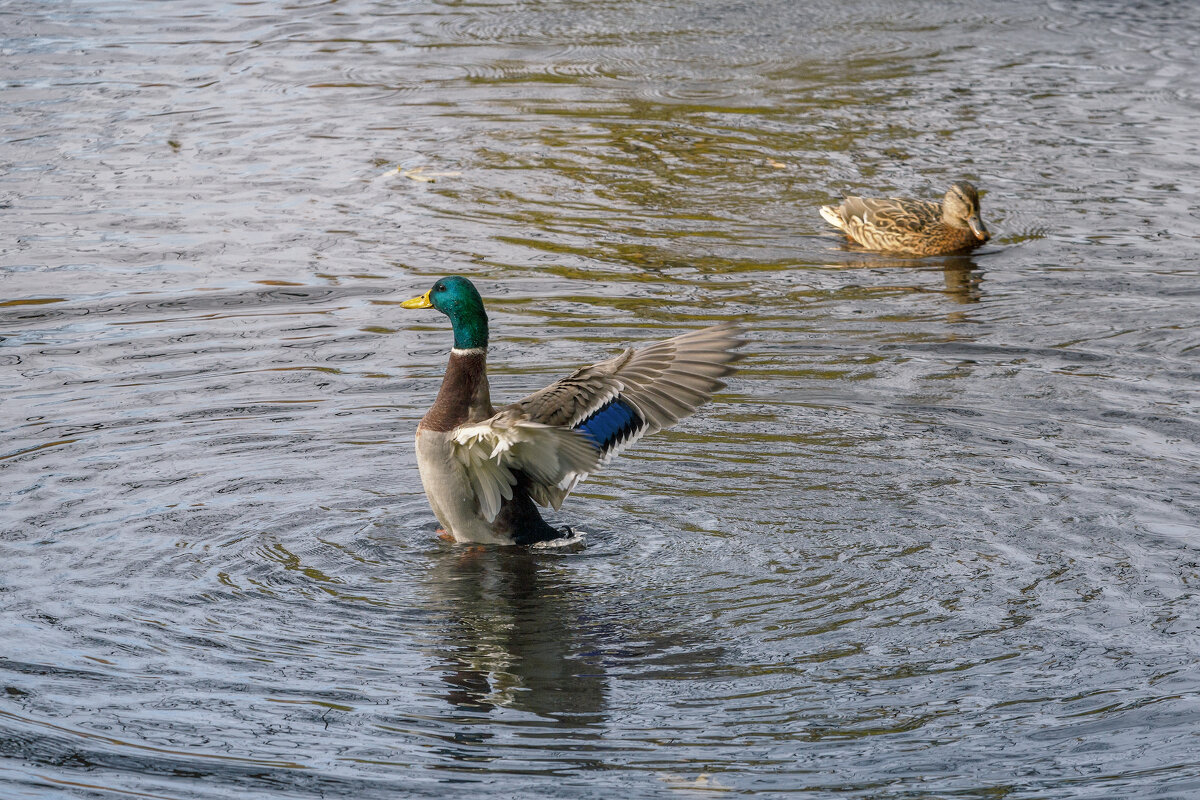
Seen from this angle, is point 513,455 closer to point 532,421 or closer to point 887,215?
point 532,421

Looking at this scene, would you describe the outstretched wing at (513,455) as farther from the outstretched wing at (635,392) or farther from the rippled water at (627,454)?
the rippled water at (627,454)

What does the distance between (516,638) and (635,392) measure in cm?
127

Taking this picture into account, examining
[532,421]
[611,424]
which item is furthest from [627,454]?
[532,421]

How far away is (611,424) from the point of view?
668 centimetres

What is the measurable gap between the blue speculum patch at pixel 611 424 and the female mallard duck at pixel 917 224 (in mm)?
4998

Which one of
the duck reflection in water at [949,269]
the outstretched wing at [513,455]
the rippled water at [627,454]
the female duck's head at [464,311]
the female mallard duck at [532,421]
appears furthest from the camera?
the duck reflection in water at [949,269]

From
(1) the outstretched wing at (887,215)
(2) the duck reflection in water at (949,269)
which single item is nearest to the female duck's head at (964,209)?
(1) the outstretched wing at (887,215)

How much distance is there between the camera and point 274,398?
8.50 m

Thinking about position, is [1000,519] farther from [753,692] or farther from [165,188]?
[165,188]

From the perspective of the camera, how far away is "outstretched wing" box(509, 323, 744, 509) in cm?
663

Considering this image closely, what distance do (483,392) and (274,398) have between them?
195 cm

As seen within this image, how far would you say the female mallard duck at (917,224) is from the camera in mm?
11156

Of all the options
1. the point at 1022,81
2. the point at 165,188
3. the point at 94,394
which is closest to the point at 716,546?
the point at 94,394

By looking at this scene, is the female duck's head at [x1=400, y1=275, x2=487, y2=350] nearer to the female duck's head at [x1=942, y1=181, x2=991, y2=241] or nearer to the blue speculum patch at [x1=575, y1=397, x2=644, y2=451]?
the blue speculum patch at [x1=575, y1=397, x2=644, y2=451]
